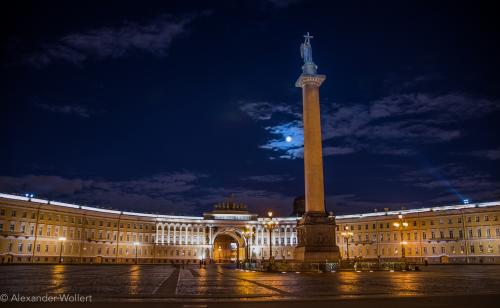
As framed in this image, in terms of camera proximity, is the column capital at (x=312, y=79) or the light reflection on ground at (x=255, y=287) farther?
the column capital at (x=312, y=79)

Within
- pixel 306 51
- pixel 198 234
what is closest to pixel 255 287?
pixel 306 51

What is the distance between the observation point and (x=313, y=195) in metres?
48.6

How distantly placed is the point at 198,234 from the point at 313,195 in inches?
4181

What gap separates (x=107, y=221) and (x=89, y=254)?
34.8 ft

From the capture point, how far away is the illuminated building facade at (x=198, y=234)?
8969 centimetres

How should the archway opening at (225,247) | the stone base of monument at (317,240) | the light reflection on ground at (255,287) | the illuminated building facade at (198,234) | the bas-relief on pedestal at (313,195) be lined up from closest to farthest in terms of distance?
the light reflection on ground at (255,287), the stone base of monument at (317,240), the bas-relief on pedestal at (313,195), the illuminated building facade at (198,234), the archway opening at (225,247)

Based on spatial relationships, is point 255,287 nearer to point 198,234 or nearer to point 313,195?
point 313,195

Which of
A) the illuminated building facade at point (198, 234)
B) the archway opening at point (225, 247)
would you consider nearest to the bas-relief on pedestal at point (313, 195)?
the illuminated building facade at point (198, 234)

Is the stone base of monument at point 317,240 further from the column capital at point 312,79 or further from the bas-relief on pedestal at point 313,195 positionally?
the column capital at point 312,79

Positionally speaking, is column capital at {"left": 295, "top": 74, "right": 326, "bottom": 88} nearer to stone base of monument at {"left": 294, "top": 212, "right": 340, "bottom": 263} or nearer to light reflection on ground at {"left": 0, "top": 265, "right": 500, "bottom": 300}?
stone base of monument at {"left": 294, "top": 212, "right": 340, "bottom": 263}

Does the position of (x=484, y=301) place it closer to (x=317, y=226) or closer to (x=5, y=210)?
(x=317, y=226)

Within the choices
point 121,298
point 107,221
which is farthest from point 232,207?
point 121,298

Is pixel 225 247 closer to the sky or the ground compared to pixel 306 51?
closer to the ground

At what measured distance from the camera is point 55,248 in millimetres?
96688
